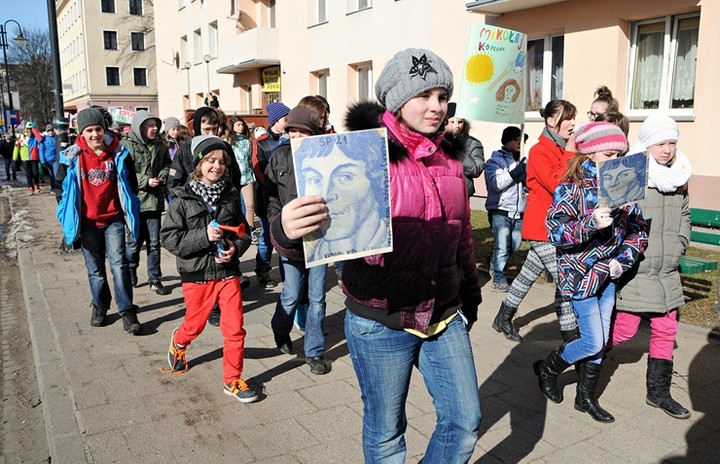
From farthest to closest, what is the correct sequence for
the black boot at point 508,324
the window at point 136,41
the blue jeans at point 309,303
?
the window at point 136,41 → the black boot at point 508,324 → the blue jeans at point 309,303

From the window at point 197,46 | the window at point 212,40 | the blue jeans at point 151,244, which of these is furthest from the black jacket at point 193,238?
the window at point 197,46

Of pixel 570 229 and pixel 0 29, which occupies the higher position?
pixel 0 29

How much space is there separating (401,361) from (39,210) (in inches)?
609

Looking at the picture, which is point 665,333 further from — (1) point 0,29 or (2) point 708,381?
(1) point 0,29

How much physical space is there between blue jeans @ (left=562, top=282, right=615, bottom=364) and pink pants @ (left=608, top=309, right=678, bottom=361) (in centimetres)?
37

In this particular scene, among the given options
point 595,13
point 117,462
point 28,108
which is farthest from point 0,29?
point 117,462

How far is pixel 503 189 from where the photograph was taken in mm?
6500

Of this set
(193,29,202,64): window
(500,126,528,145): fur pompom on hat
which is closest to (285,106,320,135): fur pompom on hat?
(500,126,528,145): fur pompom on hat

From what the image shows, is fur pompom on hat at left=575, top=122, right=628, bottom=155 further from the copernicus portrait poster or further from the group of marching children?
the copernicus portrait poster

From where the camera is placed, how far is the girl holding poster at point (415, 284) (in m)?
2.40

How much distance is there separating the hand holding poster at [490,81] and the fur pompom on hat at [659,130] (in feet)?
8.39

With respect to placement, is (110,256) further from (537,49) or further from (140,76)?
(140,76)

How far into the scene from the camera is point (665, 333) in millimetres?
4129

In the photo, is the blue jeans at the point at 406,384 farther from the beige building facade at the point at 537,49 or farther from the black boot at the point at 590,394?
the beige building facade at the point at 537,49
